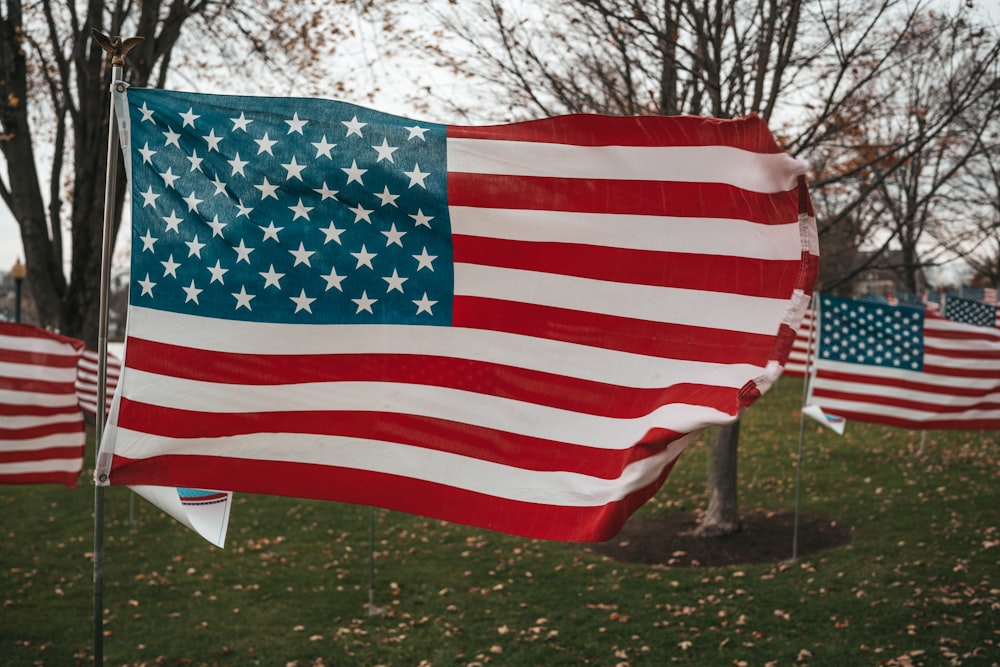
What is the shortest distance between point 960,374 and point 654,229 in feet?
21.4

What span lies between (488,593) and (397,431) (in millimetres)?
5758

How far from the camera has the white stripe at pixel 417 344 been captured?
3676mm

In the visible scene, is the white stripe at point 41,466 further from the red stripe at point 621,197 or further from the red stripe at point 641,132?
the red stripe at point 641,132

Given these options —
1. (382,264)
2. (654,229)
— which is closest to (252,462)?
(382,264)

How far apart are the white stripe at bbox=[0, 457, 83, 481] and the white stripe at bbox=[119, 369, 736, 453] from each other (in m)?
5.25

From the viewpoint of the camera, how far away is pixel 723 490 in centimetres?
1081

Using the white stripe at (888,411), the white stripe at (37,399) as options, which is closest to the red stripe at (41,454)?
the white stripe at (37,399)

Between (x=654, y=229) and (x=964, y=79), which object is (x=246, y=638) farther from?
(x=964, y=79)

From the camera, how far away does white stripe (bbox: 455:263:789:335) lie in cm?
369

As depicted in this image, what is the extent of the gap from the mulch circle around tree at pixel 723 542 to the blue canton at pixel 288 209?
7.13 meters

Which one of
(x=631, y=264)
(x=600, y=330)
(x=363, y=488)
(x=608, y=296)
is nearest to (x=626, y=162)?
(x=631, y=264)

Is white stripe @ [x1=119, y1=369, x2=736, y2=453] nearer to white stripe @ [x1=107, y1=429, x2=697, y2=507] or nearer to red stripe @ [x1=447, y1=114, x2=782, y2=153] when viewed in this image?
white stripe @ [x1=107, y1=429, x2=697, y2=507]

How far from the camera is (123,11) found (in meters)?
14.6

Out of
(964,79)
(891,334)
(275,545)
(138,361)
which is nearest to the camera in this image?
(138,361)
